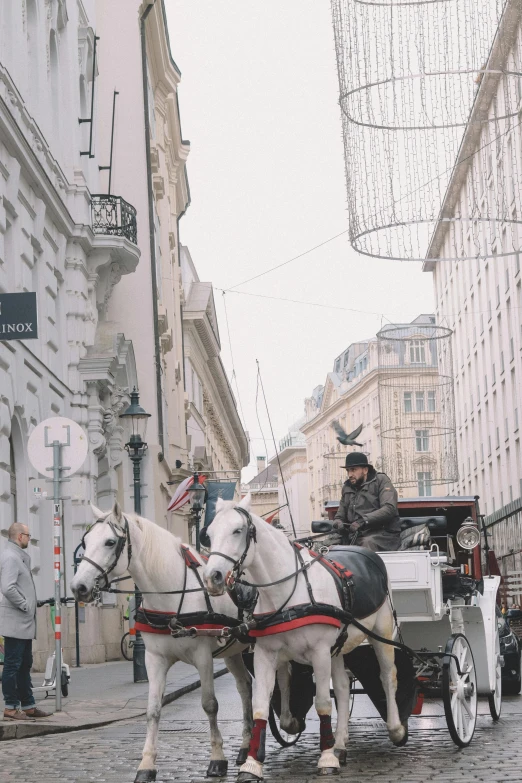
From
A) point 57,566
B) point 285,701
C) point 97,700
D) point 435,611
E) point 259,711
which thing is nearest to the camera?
point 259,711

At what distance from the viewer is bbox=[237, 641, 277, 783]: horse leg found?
8172mm

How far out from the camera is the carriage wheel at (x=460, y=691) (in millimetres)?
9773

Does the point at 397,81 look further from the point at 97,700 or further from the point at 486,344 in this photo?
the point at 486,344

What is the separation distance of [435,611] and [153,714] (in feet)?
9.70

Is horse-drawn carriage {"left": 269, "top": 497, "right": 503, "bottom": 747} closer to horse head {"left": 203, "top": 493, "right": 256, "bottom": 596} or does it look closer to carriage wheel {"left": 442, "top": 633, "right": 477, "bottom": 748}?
carriage wheel {"left": 442, "top": 633, "right": 477, "bottom": 748}

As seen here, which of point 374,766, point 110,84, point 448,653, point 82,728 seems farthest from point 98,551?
point 110,84

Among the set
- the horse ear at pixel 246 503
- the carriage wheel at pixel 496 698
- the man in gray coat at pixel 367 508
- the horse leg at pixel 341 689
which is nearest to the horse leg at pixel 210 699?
the horse leg at pixel 341 689

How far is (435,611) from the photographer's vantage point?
35.1 feet

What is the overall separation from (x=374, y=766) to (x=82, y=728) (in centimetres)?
446

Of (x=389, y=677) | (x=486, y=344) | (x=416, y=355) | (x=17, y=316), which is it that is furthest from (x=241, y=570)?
(x=486, y=344)

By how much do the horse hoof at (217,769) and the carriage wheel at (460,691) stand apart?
1.79 m

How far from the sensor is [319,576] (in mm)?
9016

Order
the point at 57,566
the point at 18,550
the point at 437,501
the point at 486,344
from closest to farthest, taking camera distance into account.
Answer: the point at 18,550 → the point at 437,501 → the point at 57,566 → the point at 486,344

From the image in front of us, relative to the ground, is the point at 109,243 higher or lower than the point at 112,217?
lower
